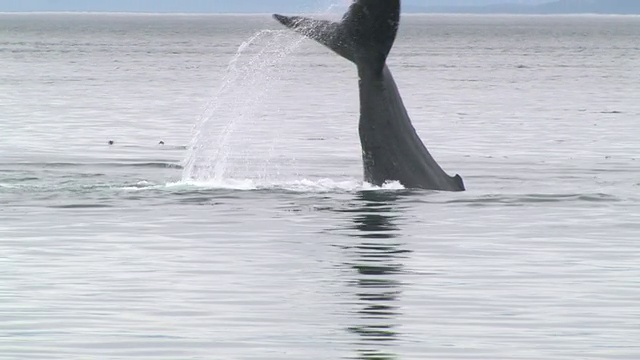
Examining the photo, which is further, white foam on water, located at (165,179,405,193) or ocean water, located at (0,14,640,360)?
white foam on water, located at (165,179,405,193)

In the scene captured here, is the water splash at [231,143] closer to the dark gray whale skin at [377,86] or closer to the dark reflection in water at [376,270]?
the dark gray whale skin at [377,86]

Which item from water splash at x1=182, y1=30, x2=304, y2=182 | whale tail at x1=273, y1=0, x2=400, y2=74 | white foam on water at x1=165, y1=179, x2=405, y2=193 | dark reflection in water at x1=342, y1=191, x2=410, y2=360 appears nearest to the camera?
dark reflection in water at x1=342, y1=191, x2=410, y2=360

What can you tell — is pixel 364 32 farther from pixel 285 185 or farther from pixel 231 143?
pixel 231 143

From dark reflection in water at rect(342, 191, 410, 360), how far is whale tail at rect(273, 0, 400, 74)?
155cm

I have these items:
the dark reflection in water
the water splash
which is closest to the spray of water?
the water splash

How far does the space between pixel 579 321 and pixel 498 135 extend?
20.8 m

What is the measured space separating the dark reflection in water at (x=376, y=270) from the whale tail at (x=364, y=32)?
155 centimetres

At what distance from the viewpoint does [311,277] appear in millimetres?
13430

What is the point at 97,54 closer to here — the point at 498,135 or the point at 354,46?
the point at 498,135

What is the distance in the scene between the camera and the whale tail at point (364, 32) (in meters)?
16.8

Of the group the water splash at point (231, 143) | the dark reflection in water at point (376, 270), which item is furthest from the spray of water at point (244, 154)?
the dark reflection in water at point (376, 270)

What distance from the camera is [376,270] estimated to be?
13844mm

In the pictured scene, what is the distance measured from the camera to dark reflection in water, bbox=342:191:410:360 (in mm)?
10955

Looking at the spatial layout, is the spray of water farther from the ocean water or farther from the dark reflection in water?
the dark reflection in water
